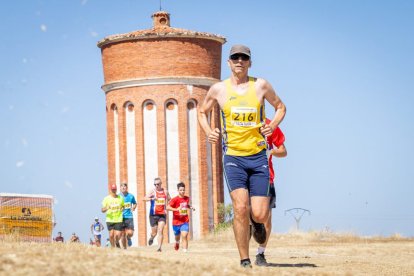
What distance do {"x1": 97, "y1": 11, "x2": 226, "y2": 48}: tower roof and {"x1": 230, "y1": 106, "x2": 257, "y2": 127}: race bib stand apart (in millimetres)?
37125

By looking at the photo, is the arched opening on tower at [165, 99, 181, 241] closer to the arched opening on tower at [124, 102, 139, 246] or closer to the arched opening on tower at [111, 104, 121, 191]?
the arched opening on tower at [124, 102, 139, 246]

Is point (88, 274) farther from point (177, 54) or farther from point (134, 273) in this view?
point (177, 54)

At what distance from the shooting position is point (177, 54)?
1975 inches

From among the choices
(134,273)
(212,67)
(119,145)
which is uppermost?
(212,67)

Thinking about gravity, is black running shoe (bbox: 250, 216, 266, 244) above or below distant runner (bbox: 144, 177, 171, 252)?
below

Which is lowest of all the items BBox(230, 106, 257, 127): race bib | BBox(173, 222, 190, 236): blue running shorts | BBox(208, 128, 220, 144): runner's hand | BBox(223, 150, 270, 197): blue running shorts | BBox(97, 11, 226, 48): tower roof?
BBox(173, 222, 190, 236): blue running shorts

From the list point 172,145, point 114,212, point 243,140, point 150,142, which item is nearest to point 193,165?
point 172,145

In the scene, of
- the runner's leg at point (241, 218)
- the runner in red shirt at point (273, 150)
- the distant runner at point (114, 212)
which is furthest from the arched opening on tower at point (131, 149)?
the runner's leg at point (241, 218)

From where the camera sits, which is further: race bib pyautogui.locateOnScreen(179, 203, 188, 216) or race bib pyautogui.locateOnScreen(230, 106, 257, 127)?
race bib pyautogui.locateOnScreen(179, 203, 188, 216)

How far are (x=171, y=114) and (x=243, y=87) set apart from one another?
38.0 m

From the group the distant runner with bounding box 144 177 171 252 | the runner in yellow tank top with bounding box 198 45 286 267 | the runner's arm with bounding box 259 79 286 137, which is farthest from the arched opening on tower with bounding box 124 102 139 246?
the runner in yellow tank top with bounding box 198 45 286 267

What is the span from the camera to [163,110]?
50.8m

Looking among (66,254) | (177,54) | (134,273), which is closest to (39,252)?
(66,254)

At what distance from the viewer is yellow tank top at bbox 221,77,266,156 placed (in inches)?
514
